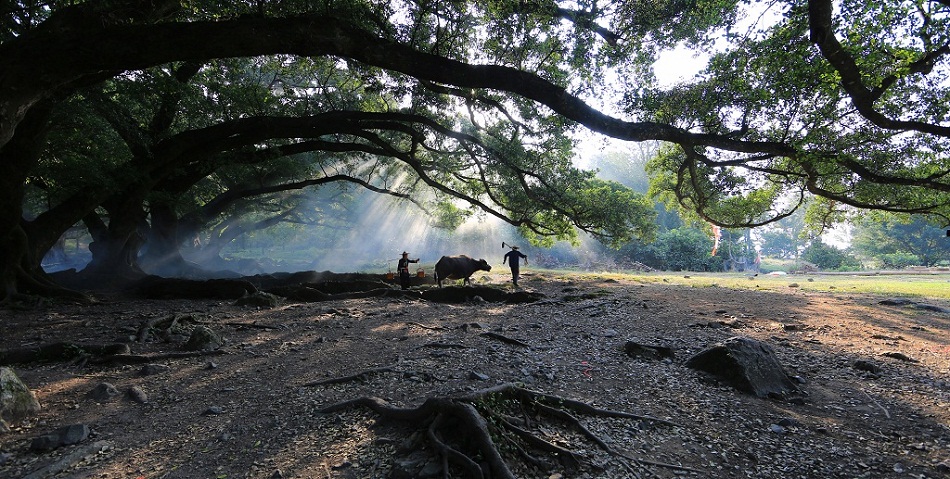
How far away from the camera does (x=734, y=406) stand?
469 centimetres

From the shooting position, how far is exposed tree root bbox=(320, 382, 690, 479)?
321cm

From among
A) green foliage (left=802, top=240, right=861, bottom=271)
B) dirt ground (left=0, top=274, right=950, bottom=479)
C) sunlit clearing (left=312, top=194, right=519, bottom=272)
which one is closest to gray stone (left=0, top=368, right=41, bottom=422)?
dirt ground (left=0, top=274, right=950, bottom=479)

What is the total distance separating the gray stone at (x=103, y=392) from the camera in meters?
4.56

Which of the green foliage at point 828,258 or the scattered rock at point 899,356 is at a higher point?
the green foliage at point 828,258

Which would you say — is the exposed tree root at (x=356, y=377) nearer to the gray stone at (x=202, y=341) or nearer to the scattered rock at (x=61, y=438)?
the scattered rock at (x=61, y=438)

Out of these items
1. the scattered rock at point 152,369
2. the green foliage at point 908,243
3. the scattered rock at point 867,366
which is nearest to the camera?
the scattered rock at point 152,369

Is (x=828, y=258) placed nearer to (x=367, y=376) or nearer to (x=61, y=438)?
(x=367, y=376)

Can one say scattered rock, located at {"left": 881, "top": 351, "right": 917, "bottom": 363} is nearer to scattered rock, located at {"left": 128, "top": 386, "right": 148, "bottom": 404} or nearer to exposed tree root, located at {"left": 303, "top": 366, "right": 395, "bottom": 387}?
exposed tree root, located at {"left": 303, "top": 366, "right": 395, "bottom": 387}

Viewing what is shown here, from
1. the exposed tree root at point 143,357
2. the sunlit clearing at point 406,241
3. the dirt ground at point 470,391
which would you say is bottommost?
the dirt ground at point 470,391

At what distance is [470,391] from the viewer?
4.45 metres

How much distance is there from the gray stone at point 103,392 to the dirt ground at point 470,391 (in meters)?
0.09

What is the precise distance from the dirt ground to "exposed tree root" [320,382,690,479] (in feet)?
0.21

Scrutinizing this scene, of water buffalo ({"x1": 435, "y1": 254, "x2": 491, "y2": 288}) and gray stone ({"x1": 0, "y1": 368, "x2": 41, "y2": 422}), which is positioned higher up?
water buffalo ({"x1": 435, "y1": 254, "x2": 491, "y2": 288})

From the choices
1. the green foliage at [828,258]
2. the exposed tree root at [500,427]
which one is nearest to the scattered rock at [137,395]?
the exposed tree root at [500,427]
